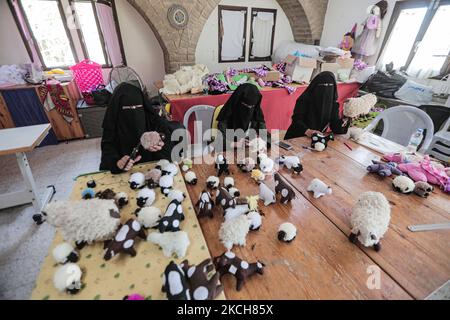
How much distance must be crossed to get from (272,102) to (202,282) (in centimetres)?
316

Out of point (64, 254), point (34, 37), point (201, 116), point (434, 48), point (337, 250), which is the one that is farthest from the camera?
point (34, 37)

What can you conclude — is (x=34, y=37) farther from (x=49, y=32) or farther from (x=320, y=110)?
(x=320, y=110)

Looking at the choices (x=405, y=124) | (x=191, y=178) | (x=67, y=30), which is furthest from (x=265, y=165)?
(x=67, y=30)

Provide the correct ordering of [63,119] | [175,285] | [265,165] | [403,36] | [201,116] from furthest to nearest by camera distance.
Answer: [403,36], [63,119], [201,116], [265,165], [175,285]

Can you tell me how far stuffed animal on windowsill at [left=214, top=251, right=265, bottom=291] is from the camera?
74cm

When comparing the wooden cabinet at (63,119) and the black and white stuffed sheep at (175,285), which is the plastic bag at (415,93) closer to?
the black and white stuffed sheep at (175,285)

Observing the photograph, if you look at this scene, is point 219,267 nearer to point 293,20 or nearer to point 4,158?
point 4,158

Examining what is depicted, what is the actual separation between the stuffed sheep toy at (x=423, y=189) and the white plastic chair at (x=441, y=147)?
1.73 m

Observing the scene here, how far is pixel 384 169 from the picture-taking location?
1391 mm

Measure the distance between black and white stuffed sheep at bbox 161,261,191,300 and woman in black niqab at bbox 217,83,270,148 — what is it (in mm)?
1440

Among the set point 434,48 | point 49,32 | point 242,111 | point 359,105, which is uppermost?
point 49,32

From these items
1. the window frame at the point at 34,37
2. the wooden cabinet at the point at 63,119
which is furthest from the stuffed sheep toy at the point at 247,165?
the window frame at the point at 34,37

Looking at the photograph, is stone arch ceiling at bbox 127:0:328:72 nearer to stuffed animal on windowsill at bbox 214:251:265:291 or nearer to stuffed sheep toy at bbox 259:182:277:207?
stuffed sheep toy at bbox 259:182:277:207
